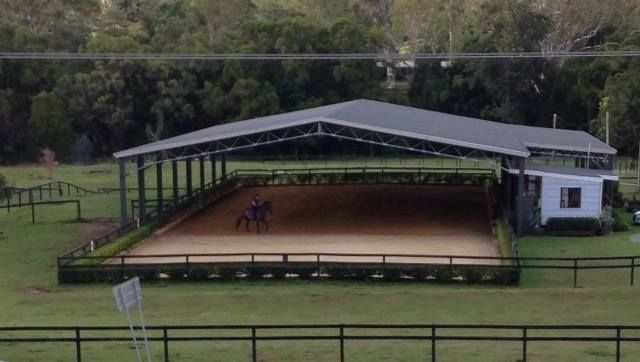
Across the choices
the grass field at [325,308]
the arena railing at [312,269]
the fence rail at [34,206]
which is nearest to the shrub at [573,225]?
the arena railing at [312,269]

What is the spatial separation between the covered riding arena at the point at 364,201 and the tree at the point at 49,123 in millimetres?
28302

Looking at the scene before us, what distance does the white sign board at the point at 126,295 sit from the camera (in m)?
12.0

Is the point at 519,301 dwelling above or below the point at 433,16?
below

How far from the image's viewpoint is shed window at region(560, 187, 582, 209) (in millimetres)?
32250

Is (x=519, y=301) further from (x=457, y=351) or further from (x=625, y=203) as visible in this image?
(x=625, y=203)

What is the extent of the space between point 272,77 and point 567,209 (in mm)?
45590

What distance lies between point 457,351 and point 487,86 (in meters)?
61.8

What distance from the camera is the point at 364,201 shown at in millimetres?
39969

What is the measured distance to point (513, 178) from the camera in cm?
3538

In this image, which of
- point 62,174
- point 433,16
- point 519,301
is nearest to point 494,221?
point 519,301

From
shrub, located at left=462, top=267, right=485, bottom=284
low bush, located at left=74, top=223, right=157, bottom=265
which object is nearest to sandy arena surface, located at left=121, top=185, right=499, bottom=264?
low bush, located at left=74, top=223, right=157, bottom=265

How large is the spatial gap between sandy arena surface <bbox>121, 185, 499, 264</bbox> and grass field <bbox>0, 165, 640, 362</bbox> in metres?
3.12

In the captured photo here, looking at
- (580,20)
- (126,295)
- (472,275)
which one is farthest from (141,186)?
(580,20)

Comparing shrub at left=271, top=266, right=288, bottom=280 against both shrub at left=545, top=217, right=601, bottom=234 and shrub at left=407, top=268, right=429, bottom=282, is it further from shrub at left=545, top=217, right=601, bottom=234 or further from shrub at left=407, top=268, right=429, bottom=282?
shrub at left=545, top=217, right=601, bottom=234
